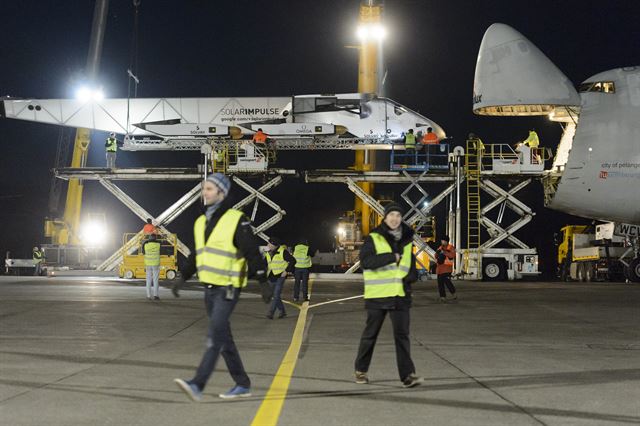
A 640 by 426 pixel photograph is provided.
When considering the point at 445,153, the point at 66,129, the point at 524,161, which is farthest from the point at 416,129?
the point at 66,129

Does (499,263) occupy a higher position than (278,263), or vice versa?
(278,263)

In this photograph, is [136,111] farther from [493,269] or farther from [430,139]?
[493,269]

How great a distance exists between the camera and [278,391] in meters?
6.80

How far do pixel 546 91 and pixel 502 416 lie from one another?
20.9 metres

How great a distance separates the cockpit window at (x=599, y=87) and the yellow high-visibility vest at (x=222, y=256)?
20.0 meters

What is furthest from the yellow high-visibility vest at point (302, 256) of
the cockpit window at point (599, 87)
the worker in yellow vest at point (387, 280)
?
the cockpit window at point (599, 87)

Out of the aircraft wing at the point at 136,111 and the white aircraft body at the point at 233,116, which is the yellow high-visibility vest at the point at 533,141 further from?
the aircraft wing at the point at 136,111

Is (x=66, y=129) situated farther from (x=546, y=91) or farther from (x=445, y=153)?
(x=546, y=91)

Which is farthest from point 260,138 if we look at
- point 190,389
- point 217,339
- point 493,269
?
point 190,389

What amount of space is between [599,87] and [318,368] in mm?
18581

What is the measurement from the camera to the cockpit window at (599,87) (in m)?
23.2

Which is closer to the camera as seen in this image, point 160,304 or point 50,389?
point 50,389

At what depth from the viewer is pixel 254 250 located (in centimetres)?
621

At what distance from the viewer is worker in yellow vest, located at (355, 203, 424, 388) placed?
7230 millimetres
